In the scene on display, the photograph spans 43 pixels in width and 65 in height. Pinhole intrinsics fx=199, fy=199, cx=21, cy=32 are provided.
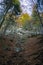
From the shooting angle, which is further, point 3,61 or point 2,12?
point 2,12

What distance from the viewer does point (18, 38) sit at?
2248 cm

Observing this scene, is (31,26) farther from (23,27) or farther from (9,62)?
(9,62)

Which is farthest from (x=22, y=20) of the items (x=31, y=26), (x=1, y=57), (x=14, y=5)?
(x=1, y=57)

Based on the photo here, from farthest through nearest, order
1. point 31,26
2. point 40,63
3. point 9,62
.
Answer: point 31,26
point 9,62
point 40,63

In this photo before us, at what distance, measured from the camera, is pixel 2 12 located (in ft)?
60.1

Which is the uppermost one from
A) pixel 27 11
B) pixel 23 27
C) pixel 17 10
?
pixel 17 10

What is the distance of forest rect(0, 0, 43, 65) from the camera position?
11780 mm

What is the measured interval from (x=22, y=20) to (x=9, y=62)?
25463mm

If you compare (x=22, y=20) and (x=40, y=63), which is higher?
(x=40, y=63)

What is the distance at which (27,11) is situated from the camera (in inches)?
1394

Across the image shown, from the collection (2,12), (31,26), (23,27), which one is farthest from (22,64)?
(23,27)

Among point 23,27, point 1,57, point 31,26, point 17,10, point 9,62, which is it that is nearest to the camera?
point 9,62

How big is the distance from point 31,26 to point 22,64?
20.3 m

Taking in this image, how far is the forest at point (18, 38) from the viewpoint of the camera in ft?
38.6
